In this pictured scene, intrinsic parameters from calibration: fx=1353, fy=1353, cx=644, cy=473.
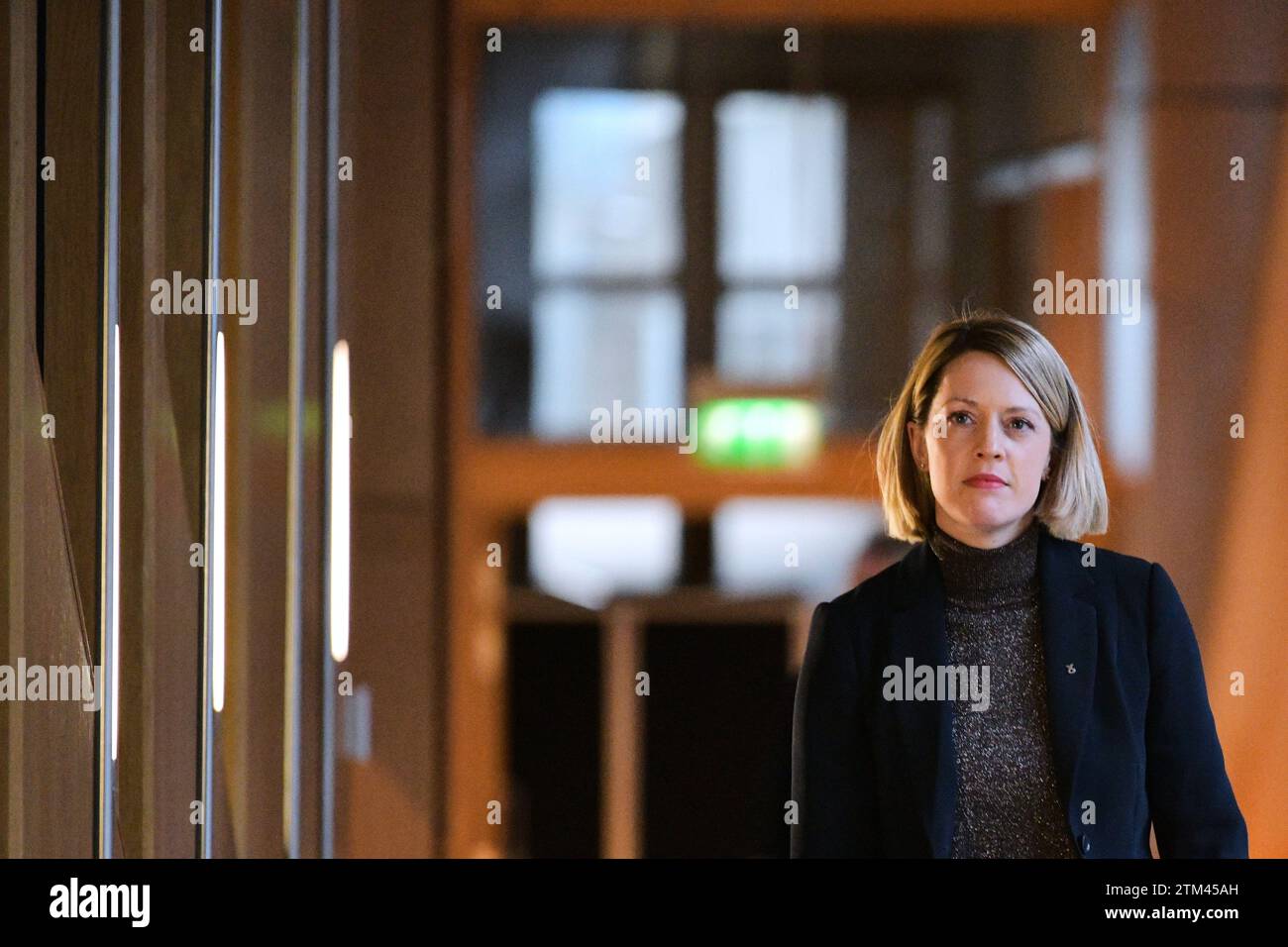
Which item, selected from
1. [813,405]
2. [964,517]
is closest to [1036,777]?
[964,517]

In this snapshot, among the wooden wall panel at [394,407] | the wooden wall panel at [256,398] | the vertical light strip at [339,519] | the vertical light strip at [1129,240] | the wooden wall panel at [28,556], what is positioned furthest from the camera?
the vertical light strip at [1129,240]

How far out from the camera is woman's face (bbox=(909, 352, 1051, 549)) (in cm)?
200

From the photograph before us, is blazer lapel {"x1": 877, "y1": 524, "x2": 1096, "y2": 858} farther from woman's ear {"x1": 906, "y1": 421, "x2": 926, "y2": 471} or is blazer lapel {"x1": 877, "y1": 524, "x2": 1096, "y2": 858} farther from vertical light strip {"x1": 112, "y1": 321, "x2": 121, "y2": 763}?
vertical light strip {"x1": 112, "y1": 321, "x2": 121, "y2": 763}

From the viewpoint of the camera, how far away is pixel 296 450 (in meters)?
2.29

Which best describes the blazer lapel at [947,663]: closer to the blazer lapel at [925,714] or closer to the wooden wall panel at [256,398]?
the blazer lapel at [925,714]

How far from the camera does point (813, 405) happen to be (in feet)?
14.1

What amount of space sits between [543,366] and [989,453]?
2657 millimetres

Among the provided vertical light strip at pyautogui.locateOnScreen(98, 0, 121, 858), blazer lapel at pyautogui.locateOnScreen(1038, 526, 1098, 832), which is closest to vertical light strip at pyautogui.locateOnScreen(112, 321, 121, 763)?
vertical light strip at pyautogui.locateOnScreen(98, 0, 121, 858)

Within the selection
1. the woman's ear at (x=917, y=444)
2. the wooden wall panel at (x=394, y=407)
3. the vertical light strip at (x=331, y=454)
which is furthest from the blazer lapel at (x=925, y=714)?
the wooden wall panel at (x=394, y=407)

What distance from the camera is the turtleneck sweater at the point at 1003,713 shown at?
1.98 metres

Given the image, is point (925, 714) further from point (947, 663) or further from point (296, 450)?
point (296, 450)

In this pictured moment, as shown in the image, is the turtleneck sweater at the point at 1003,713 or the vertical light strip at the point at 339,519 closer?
the turtleneck sweater at the point at 1003,713

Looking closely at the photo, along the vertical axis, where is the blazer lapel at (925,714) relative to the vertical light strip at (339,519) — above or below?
below

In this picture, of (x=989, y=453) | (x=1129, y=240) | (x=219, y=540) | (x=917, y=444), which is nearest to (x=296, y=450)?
(x=219, y=540)
